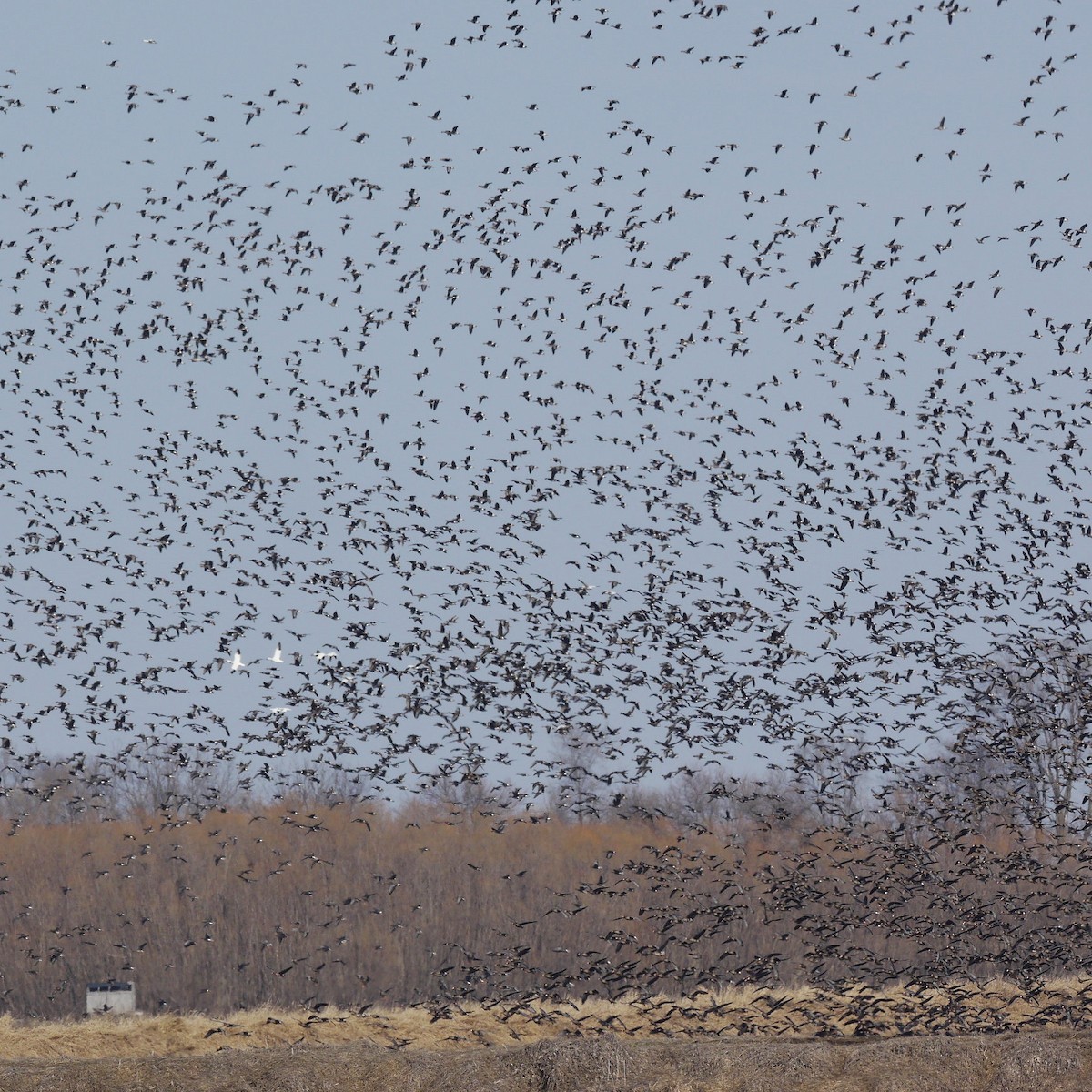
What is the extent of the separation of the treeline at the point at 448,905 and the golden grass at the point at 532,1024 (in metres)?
15.0

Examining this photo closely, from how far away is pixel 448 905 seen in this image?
7088 centimetres

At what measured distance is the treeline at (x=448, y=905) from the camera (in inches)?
2479

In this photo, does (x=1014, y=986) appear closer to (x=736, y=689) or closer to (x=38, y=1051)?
(x=736, y=689)

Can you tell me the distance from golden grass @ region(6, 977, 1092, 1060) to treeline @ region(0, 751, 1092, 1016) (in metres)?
15.0

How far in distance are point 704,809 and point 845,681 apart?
43.4m

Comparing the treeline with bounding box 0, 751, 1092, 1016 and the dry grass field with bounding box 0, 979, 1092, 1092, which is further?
the treeline with bounding box 0, 751, 1092, 1016

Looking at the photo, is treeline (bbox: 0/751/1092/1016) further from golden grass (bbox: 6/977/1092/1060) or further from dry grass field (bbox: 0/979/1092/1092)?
dry grass field (bbox: 0/979/1092/1092)

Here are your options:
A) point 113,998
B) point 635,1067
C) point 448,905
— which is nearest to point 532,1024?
point 635,1067

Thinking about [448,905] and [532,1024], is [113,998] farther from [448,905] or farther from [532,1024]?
[448,905]

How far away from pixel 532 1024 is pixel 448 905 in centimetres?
3098

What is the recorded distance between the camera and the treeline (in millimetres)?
62969

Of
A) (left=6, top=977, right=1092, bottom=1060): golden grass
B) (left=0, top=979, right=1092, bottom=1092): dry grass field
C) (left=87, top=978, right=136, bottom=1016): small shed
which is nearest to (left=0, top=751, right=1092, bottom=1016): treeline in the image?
(left=87, top=978, right=136, bottom=1016): small shed

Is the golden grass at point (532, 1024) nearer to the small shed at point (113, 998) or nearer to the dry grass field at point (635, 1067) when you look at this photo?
the dry grass field at point (635, 1067)

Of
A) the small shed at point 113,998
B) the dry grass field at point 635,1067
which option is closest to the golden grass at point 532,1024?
the dry grass field at point 635,1067
